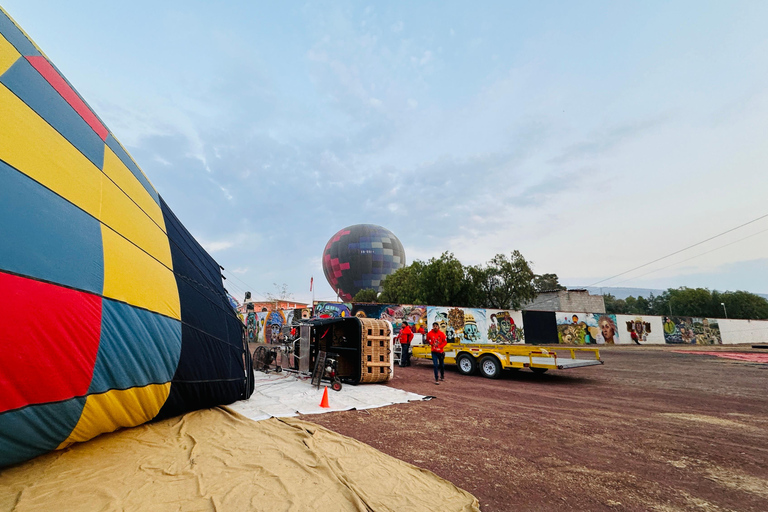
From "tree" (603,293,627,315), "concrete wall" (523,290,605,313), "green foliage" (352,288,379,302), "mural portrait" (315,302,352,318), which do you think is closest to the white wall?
"concrete wall" (523,290,605,313)

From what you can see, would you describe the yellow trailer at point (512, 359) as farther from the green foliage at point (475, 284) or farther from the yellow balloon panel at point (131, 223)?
the green foliage at point (475, 284)

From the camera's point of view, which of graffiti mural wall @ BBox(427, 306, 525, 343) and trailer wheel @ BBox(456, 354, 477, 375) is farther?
graffiti mural wall @ BBox(427, 306, 525, 343)

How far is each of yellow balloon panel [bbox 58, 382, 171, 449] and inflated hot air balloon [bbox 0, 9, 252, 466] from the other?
1 cm

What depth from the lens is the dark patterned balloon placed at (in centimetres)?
4225

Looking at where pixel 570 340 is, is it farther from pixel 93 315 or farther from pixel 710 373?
pixel 93 315

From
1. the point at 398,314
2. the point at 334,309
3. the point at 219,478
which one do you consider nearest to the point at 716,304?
the point at 398,314

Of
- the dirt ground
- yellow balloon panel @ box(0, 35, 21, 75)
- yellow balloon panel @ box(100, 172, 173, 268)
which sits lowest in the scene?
the dirt ground

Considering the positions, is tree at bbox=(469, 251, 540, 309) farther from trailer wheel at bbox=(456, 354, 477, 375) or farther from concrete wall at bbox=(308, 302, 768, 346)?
trailer wheel at bbox=(456, 354, 477, 375)

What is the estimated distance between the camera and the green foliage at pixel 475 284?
2895 centimetres

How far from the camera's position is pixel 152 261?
164 inches

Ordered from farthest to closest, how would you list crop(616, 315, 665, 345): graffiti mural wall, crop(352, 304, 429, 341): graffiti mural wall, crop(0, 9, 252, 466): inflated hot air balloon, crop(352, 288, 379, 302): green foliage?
1. crop(352, 288, 379, 302): green foliage
2. crop(616, 315, 665, 345): graffiti mural wall
3. crop(352, 304, 429, 341): graffiti mural wall
4. crop(0, 9, 252, 466): inflated hot air balloon

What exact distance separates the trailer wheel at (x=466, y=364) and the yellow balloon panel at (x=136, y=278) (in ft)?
28.3

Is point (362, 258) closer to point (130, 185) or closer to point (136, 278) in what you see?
point (130, 185)

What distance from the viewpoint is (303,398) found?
6.48 metres
